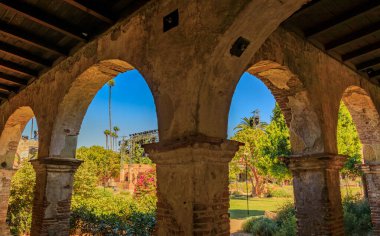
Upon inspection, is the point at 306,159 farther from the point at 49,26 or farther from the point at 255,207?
the point at 255,207

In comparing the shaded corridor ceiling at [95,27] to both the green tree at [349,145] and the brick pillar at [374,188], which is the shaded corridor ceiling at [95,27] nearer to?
the brick pillar at [374,188]

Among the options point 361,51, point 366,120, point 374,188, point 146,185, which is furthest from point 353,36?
point 146,185

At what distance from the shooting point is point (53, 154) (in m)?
6.45

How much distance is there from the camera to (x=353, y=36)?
5.28 metres

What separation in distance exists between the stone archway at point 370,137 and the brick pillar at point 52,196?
7.23 m

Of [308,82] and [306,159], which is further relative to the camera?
[308,82]

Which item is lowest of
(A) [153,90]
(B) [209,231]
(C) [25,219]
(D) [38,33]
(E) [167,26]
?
(C) [25,219]

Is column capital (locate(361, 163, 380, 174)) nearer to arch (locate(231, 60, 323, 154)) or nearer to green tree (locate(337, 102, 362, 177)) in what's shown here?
arch (locate(231, 60, 323, 154))

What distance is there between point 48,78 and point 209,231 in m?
5.79

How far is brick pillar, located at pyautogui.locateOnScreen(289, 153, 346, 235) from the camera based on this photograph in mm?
4950

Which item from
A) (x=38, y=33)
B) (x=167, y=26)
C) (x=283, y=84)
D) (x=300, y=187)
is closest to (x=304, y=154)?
(x=300, y=187)

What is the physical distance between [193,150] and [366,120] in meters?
6.57

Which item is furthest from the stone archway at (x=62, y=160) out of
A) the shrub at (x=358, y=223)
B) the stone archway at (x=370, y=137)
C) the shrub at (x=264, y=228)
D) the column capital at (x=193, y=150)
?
the shrub at (x=358, y=223)

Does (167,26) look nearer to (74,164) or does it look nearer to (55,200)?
(74,164)
